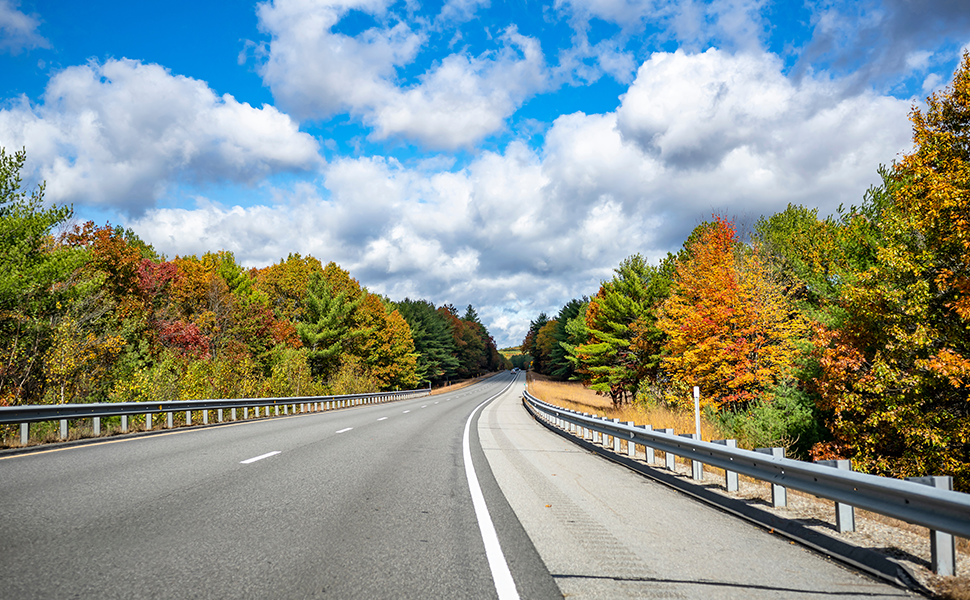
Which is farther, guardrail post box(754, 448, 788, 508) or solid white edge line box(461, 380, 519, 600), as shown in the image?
guardrail post box(754, 448, 788, 508)

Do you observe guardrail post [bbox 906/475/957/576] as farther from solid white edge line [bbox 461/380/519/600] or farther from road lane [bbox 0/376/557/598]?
solid white edge line [bbox 461/380/519/600]

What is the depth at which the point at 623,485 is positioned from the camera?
8.00 metres

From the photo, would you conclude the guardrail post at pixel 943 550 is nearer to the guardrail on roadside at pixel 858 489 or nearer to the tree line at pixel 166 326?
the guardrail on roadside at pixel 858 489

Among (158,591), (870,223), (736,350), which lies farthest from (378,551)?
(870,223)

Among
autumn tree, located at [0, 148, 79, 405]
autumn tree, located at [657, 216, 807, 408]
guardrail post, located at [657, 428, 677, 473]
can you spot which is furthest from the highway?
autumn tree, located at [657, 216, 807, 408]

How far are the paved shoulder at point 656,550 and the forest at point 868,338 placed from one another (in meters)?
11.6

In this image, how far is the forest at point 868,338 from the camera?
15.5 meters

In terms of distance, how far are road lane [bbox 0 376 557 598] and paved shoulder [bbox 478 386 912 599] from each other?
33 centimetres

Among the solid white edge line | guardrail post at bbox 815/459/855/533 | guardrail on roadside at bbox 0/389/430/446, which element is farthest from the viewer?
guardrail on roadside at bbox 0/389/430/446

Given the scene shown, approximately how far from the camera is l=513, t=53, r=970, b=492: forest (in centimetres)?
1546

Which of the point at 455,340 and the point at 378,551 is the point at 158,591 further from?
the point at 455,340

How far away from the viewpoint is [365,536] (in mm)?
4953

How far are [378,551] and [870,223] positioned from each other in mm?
36247

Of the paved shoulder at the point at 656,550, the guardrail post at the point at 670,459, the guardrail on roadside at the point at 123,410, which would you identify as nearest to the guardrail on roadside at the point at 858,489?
the paved shoulder at the point at 656,550
